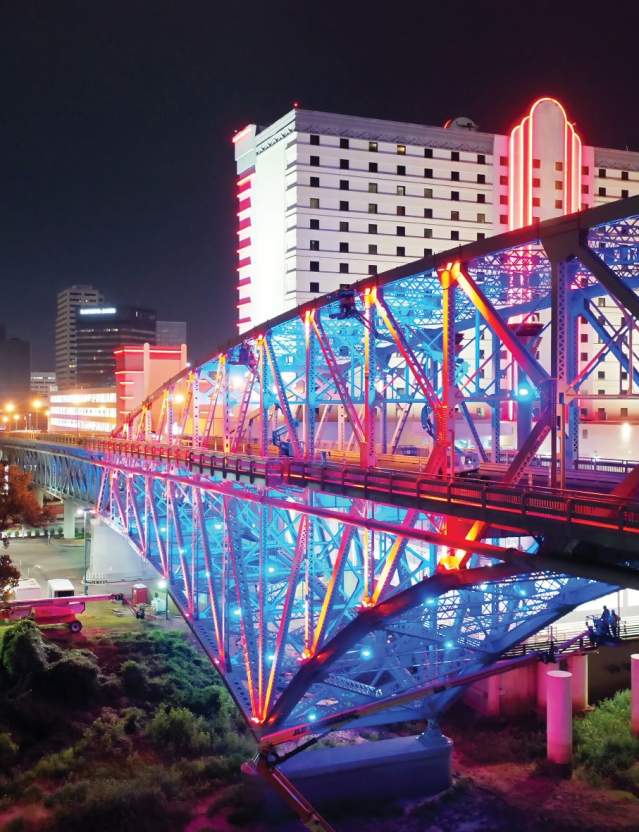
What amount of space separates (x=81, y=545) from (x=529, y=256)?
6542 centimetres

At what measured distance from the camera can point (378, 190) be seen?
76.4 m

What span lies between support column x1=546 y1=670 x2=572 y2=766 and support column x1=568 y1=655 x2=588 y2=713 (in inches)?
162

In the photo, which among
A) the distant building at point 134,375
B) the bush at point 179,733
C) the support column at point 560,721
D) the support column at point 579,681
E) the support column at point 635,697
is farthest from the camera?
the distant building at point 134,375

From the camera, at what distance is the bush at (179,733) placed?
118 ft

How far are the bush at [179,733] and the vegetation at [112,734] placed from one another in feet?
0.15

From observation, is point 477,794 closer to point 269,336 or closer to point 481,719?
point 481,719

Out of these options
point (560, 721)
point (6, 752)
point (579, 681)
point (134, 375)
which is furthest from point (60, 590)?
point (134, 375)

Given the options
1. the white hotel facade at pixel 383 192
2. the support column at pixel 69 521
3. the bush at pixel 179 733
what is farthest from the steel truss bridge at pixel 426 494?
the support column at pixel 69 521

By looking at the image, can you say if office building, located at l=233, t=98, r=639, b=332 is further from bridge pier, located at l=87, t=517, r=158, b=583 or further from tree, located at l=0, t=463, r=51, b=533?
→ tree, located at l=0, t=463, r=51, b=533

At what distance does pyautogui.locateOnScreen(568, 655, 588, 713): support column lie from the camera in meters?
40.0

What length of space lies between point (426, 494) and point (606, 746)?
2475 centimetres

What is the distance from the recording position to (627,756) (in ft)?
118

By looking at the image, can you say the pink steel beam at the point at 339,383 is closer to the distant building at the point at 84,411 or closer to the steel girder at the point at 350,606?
the steel girder at the point at 350,606

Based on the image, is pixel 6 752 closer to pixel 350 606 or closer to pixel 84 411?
pixel 350 606
